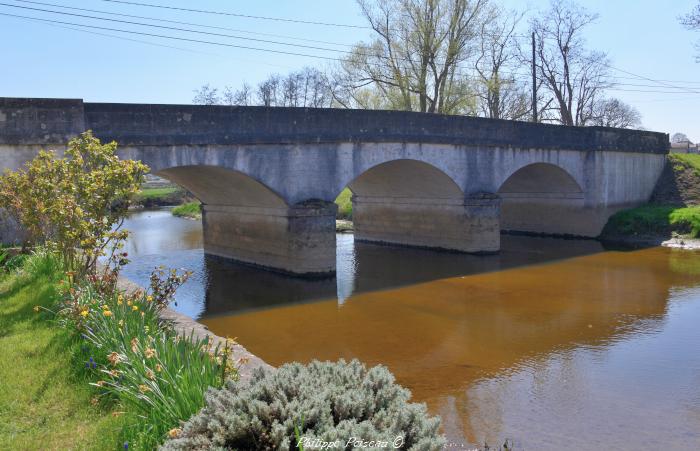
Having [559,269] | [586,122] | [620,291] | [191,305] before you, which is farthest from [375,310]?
[586,122]

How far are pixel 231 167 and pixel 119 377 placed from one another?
997cm

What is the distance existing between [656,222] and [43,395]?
73.0ft

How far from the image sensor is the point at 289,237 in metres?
15.5

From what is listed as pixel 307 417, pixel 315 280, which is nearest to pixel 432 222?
pixel 315 280

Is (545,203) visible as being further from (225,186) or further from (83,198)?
(83,198)

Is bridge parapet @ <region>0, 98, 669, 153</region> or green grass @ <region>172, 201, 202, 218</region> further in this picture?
green grass @ <region>172, 201, 202, 218</region>

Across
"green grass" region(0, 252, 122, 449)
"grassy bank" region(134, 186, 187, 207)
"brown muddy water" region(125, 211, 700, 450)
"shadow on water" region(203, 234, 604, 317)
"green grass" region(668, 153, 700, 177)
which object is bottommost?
"brown muddy water" region(125, 211, 700, 450)

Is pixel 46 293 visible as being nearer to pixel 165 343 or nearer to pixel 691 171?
pixel 165 343

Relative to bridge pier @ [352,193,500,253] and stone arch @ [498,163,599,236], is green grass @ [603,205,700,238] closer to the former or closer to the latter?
stone arch @ [498,163,599,236]

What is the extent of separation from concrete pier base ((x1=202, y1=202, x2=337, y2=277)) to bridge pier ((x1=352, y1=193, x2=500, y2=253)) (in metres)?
5.62

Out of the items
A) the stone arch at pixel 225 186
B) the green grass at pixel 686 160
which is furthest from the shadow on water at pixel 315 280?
the green grass at pixel 686 160

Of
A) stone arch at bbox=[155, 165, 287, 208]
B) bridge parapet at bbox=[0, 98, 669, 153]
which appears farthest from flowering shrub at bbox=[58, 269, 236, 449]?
stone arch at bbox=[155, 165, 287, 208]

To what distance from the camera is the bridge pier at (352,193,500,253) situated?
19.4 m

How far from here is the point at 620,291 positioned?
47.6 ft
